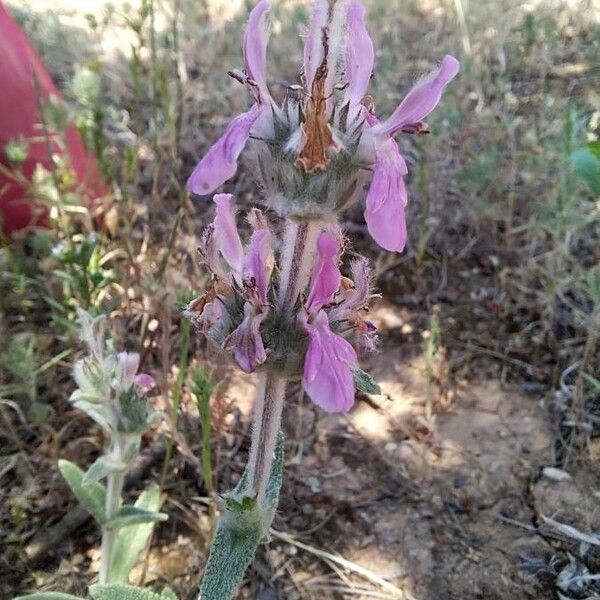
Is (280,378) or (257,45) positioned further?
(280,378)

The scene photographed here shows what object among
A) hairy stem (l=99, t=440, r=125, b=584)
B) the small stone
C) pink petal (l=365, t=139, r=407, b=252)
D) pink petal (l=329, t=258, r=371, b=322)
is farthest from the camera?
the small stone

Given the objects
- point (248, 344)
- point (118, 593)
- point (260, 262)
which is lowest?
point (118, 593)

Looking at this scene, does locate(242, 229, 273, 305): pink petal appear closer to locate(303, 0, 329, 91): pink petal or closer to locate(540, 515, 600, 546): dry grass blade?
locate(303, 0, 329, 91): pink petal

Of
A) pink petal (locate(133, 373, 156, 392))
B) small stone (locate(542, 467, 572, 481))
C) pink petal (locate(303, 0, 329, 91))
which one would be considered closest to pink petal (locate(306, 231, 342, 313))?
pink petal (locate(303, 0, 329, 91))

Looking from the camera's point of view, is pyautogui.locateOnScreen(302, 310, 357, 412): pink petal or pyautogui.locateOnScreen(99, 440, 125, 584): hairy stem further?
pyautogui.locateOnScreen(99, 440, 125, 584): hairy stem

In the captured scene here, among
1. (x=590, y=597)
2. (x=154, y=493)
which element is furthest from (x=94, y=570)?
(x=590, y=597)

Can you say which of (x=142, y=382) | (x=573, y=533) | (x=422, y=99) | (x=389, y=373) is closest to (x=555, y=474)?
(x=573, y=533)

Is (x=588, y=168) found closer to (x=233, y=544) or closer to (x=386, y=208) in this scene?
(x=386, y=208)
